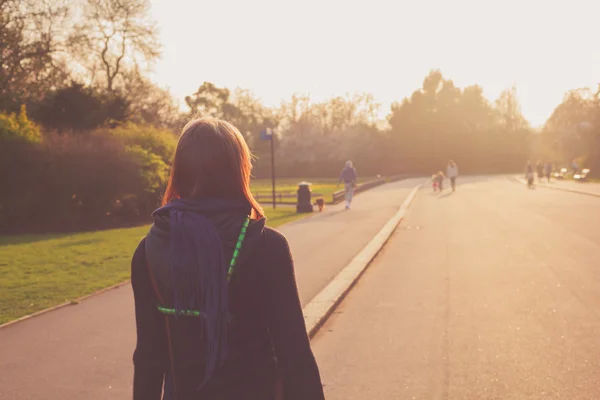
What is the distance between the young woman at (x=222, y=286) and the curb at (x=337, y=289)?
4157 mm

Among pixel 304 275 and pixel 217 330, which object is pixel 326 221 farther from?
pixel 217 330

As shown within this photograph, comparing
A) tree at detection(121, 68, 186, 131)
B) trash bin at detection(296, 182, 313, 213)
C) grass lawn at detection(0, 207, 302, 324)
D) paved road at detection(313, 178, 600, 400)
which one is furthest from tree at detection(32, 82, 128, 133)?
paved road at detection(313, 178, 600, 400)

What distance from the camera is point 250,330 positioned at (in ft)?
6.38

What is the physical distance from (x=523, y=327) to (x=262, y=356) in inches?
192

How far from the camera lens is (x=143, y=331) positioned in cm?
203

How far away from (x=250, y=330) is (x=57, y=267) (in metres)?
9.55

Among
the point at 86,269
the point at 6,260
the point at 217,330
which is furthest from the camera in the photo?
the point at 6,260

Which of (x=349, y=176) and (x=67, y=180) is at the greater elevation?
(x=67, y=180)

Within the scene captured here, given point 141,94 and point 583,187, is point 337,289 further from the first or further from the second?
point 141,94

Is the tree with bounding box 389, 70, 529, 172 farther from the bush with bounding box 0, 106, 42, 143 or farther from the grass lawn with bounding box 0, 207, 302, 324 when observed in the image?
the grass lawn with bounding box 0, 207, 302, 324

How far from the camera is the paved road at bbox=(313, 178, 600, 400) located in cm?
464

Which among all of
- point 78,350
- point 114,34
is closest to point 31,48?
point 114,34

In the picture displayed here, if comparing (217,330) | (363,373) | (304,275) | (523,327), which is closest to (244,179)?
(217,330)

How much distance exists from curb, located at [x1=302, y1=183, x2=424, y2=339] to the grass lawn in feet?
10.2
